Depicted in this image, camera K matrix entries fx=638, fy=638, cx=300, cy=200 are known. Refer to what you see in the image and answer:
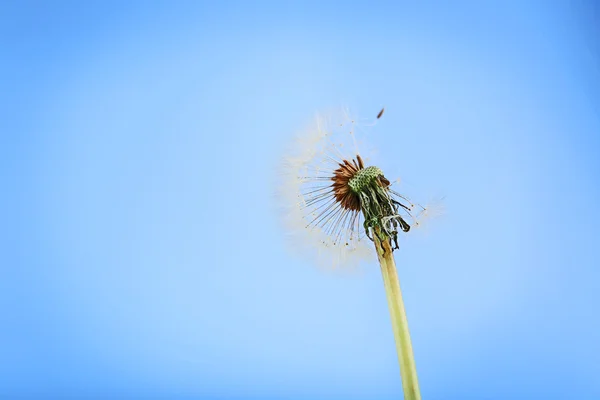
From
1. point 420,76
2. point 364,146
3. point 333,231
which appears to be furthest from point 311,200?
point 420,76

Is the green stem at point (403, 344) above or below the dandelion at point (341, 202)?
below

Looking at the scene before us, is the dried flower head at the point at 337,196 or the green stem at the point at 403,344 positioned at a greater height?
the dried flower head at the point at 337,196

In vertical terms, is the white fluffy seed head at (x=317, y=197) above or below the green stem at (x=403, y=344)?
above

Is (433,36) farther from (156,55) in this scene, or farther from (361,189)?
(361,189)

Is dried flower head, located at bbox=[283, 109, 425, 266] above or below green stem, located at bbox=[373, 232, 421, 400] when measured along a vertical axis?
above

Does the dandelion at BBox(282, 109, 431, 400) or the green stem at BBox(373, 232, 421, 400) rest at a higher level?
the dandelion at BBox(282, 109, 431, 400)

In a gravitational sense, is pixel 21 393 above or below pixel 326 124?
below

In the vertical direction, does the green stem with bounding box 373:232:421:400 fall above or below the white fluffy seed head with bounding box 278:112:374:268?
below

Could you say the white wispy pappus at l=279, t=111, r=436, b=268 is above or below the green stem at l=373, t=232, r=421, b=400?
above
